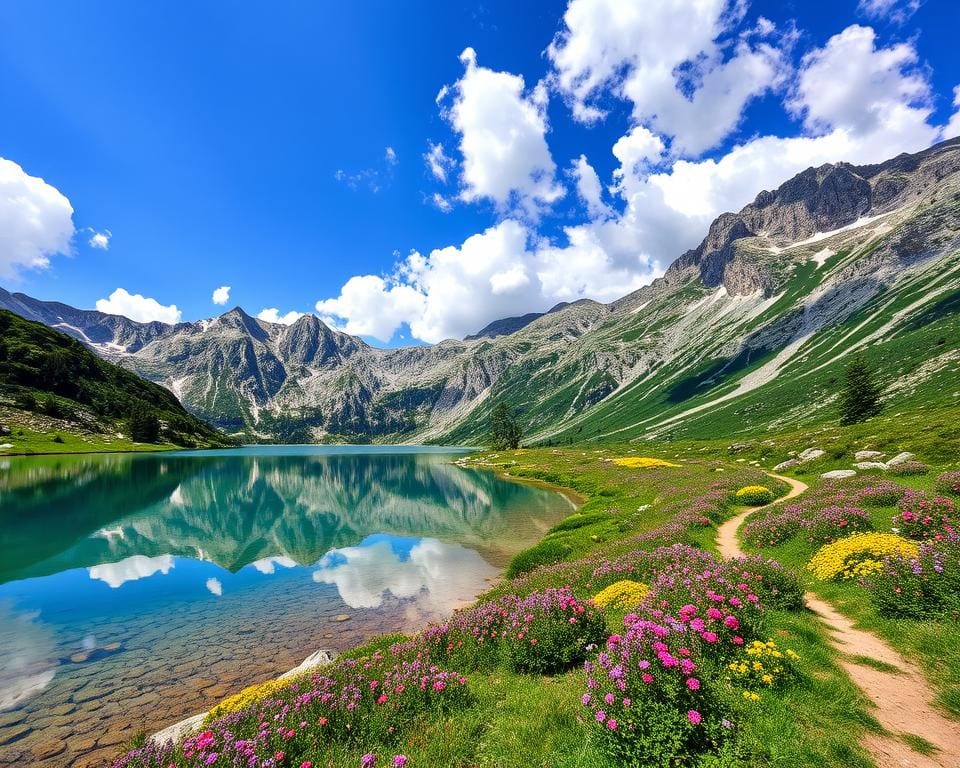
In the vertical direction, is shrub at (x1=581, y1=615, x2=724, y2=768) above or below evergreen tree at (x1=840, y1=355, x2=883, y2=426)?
above

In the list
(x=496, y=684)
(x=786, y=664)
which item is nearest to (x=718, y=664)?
(x=786, y=664)

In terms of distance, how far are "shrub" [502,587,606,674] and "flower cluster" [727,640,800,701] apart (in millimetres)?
4185

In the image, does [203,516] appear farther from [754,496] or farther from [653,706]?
[754,496]

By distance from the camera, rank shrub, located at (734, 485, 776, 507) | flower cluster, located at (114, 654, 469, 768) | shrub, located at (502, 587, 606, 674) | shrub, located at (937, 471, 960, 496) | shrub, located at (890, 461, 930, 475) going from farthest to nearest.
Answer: shrub, located at (734, 485, 776, 507) → shrub, located at (890, 461, 930, 475) → shrub, located at (937, 471, 960, 496) → shrub, located at (502, 587, 606, 674) → flower cluster, located at (114, 654, 469, 768)

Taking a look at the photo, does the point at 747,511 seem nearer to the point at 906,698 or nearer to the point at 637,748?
the point at 906,698

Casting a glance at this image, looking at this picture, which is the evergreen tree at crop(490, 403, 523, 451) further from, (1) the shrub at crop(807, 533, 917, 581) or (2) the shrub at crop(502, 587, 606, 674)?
(2) the shrub at crop(502, 587, 606, 674)

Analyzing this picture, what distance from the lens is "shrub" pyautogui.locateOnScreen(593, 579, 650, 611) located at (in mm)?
14539

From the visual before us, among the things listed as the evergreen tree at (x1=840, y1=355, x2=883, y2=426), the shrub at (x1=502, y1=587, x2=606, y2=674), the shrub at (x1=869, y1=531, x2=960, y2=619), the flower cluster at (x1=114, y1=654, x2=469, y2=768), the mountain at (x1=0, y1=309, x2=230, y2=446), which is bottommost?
the evergreen tree at (x1=840, y1=355, x2=883, y2=426)

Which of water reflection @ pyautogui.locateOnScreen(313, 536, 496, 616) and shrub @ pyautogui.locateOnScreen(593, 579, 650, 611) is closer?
shrub @ pyautogui.locateOnScreen(593, 579, 650, 611)

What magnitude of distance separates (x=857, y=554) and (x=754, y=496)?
18.4m

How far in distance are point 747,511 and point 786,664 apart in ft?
85.1

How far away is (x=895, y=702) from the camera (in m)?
8.28

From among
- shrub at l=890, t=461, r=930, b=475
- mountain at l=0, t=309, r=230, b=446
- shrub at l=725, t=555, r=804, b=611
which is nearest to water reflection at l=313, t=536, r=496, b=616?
shrub at l=725, t=555, r=804, b=611

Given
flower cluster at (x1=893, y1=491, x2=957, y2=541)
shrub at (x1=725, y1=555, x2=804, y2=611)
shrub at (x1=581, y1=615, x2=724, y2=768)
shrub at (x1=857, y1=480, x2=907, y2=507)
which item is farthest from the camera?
shrub at (x1=857, y1=480, x2=907, y2=507)
